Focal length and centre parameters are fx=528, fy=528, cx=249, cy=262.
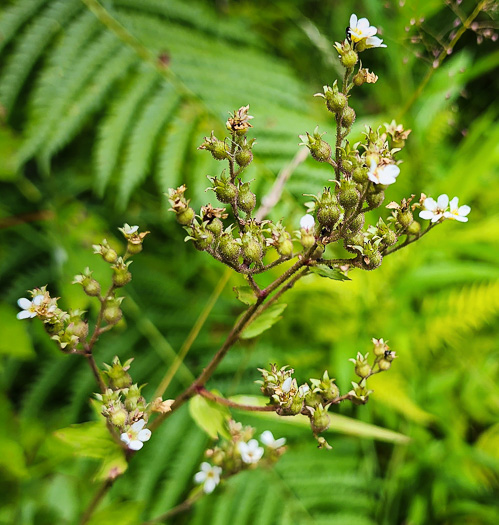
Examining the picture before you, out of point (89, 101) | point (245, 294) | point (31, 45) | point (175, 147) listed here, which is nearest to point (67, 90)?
point (89, 101)

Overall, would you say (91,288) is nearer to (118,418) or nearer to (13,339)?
(118,418)

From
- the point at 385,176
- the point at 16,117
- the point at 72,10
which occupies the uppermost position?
the point at 385,176

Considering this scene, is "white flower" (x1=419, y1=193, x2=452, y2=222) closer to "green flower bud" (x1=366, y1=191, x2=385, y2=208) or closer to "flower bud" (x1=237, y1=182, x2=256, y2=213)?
"green flower bud" (x1=366, y1=191, x2=385, y2=208)

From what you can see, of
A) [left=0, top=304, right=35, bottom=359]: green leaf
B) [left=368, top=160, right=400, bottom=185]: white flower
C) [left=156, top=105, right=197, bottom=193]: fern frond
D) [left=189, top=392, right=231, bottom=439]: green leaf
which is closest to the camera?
[left=368, top=160, right=400, bottom=185]: white flower

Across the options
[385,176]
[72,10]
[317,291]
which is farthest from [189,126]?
[385,176]

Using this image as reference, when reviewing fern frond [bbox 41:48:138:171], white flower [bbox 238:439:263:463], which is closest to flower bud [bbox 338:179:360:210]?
white flower [bbox 238:439:263:463]

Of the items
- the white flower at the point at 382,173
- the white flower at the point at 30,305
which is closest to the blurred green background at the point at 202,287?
the white flower at the point at 30,305

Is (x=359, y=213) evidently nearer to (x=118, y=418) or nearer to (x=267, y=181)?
(x=118, y=418)
